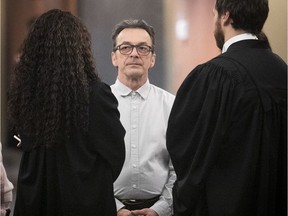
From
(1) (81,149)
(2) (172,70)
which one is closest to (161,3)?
(2) (172,70)

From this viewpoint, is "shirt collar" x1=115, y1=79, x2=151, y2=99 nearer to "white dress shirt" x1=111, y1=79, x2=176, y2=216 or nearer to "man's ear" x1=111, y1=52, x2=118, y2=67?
"white dress shirt" x1=111, y1=79, x2=176, y2=216

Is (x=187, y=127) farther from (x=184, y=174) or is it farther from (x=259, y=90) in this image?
(x=259, y=90)

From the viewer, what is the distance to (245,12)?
2.08 metres

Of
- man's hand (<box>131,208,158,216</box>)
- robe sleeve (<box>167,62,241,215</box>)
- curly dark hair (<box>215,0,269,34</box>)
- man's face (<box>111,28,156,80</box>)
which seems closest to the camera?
robe sleeve (<box>167,62,241,215</box>)

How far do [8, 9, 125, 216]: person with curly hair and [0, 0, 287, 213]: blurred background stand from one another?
29.0 inches

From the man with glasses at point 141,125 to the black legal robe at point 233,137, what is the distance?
0.47 m

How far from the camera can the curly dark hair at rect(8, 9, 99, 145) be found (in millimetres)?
2055

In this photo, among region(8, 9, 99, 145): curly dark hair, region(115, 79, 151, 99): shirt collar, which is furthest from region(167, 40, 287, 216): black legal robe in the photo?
region(115, 79, 151, 99): shirt collar

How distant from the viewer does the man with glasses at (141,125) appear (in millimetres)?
2533

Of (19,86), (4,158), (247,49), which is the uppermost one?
(247,49)

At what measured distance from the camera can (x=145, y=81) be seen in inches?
107

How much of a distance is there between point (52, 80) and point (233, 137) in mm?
756

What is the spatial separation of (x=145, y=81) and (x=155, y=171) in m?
0.49

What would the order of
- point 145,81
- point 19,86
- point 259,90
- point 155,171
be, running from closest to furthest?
point 259,90 → point 19,86 → point 155,171 → point 145,81
